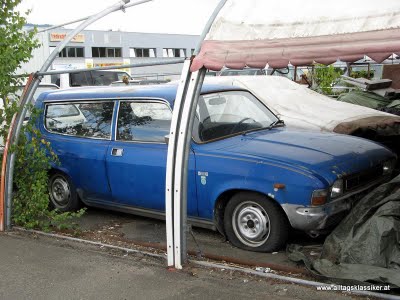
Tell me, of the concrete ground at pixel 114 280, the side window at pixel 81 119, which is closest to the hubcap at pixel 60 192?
the side window at pixel 81 119

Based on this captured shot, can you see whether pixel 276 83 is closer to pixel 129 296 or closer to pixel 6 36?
pixel 6 36

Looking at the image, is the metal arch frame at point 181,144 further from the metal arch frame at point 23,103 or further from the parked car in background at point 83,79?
the parked car in background at point 83,79

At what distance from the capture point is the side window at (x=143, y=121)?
5.69 m

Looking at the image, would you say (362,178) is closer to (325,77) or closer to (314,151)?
(314,151)

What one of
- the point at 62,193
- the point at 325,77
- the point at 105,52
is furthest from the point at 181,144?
the point at 105,52

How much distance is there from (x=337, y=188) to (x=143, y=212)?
2325 mm

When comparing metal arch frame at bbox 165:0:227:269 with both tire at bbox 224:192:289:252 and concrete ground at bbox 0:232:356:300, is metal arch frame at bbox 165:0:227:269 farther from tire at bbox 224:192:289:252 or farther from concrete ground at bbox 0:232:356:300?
tire at bbox 224:192:289:252

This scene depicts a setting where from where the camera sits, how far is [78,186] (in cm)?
644

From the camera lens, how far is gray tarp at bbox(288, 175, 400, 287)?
3.96m

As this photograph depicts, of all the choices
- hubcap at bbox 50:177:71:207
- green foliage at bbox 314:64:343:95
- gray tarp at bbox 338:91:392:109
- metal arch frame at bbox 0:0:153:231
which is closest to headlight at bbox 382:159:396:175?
metal arch frame at bbox 0:0:153:231

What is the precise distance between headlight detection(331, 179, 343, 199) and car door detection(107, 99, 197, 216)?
1.45 m

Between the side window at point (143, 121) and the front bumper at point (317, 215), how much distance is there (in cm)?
176

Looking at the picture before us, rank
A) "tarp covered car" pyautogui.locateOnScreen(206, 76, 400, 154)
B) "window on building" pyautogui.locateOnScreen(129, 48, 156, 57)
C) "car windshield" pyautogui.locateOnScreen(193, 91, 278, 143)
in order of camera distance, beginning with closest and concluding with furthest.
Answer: "car windshield" pyautogui.locateOnScreen(193, 91, 278, 143) → "tarp covered car" pyautogui.locateOnScreen(206, 76, 400, 154) → "window on building" pyautogui.locateOnScreen(129, 48, 156, 57)

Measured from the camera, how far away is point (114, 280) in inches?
173
